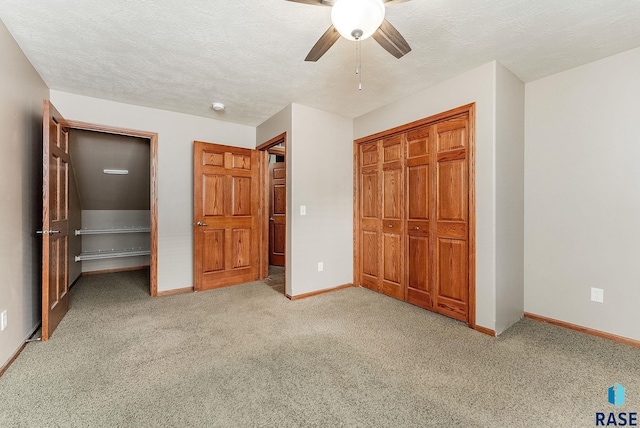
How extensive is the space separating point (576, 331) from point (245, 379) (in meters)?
2.84

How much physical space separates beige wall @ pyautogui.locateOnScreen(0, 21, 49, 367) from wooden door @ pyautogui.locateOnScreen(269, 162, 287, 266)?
3244mm

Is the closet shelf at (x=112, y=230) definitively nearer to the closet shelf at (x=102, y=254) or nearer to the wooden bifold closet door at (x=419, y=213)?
the closet shelf at (x=102, y=254)

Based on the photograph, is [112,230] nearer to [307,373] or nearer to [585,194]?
[307,373]

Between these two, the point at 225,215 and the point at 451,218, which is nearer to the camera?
the point at 451,218

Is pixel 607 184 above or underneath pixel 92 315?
above

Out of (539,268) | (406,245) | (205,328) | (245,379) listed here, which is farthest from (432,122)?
(205,328)

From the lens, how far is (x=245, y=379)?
1.78 m

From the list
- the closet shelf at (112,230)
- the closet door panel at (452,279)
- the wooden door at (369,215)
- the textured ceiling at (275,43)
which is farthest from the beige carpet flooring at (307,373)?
the textured ceiling at (275,43)

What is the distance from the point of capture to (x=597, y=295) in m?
2.39

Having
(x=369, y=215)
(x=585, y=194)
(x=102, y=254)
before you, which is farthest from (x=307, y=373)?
(x=102, y=254)

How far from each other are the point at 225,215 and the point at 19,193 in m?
2.01

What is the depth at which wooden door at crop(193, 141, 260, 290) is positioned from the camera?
367cm

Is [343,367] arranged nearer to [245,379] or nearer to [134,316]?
[245,379]

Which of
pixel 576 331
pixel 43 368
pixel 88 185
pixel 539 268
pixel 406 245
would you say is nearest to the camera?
pixel 43 368
